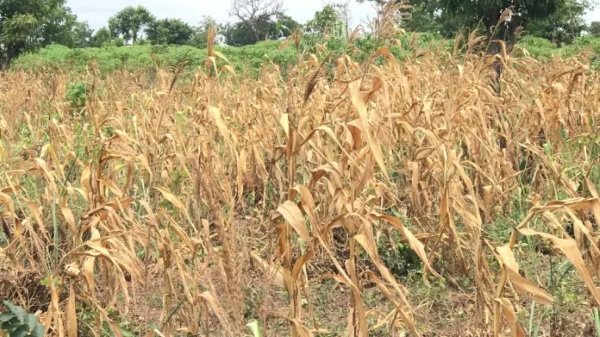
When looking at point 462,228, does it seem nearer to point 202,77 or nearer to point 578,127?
point 578,127

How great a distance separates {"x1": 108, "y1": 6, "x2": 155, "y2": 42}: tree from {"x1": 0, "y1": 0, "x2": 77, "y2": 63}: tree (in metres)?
58.9

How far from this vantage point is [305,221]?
2.00 metres

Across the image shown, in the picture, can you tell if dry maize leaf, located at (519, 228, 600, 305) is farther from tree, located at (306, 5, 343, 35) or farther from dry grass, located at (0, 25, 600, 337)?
tree, located at (306, 5, 343, 35)

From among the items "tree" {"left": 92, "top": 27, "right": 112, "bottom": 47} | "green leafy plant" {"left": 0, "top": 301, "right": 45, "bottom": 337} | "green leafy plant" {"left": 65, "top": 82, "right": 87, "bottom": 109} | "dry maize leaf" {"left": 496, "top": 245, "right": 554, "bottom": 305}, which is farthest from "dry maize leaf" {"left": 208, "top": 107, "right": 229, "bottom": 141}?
"tree" {"left": 92, "top": 27, "right": 112, "bottom": 47}

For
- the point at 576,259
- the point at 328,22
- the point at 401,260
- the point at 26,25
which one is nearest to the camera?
the point at 576,259

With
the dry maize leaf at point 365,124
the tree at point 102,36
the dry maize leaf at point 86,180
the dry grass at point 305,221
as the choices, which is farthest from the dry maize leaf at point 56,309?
the tree at point 102,36

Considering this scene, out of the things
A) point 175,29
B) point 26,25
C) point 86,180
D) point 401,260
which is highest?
point 175,29

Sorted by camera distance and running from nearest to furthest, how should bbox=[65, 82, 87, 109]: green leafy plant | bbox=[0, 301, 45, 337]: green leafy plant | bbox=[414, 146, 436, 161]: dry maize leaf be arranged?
1. bbox=[0, 301, 45, 337]: green leafy plant
2. bbox=[414, 146, 436, 161]: dry maize leaf
3. bbox=[65, 82, 87, 109]: green leafy plant

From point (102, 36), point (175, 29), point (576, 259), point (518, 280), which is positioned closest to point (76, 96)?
point (518, 280)

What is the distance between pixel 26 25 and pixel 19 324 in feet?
59.7

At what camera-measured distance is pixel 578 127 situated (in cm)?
328

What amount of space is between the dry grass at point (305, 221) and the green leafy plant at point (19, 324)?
0.07 metres

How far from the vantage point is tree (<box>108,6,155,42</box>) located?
3063 inches

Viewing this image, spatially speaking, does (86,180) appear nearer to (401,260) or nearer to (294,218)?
(294,218)
